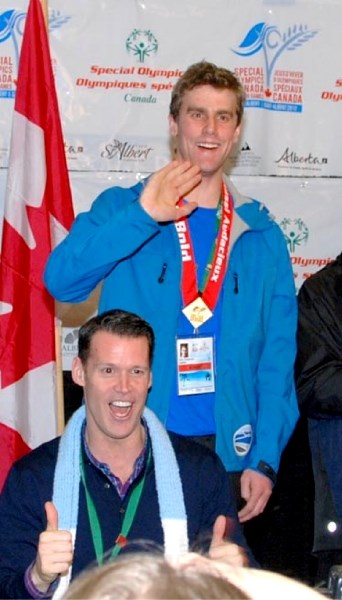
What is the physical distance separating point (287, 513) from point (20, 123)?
2220mm

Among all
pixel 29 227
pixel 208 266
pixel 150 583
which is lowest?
pixel 150 583

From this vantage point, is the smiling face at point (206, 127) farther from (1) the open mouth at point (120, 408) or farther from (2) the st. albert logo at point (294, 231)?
(2) the st. albert logo at point (294, 231)

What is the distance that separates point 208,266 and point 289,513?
86.5 inches

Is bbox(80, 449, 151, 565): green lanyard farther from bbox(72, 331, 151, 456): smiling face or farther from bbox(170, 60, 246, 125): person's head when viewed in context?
bbox(170, 60, 246, 125): person's head

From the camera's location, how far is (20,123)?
3.64 meters

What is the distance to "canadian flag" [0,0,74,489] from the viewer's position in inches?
143

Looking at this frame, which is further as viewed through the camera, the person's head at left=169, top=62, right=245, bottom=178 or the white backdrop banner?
the white backdrop banner

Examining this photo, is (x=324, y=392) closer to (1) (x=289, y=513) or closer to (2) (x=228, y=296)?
(2) (x=228, y=296)

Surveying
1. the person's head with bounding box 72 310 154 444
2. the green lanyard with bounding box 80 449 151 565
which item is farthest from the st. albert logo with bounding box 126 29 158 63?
the green lanyard with bounding box 80 449 151 565

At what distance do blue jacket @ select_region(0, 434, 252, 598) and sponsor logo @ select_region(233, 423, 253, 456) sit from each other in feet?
1.15

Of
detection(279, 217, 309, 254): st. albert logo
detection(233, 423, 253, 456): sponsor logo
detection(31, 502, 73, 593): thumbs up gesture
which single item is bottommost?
detection(31, 502, 73, 593): thumbs up gesture

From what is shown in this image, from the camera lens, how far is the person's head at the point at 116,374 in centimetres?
250

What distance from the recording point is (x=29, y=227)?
144 inches

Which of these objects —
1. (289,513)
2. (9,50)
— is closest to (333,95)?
(9,50)
